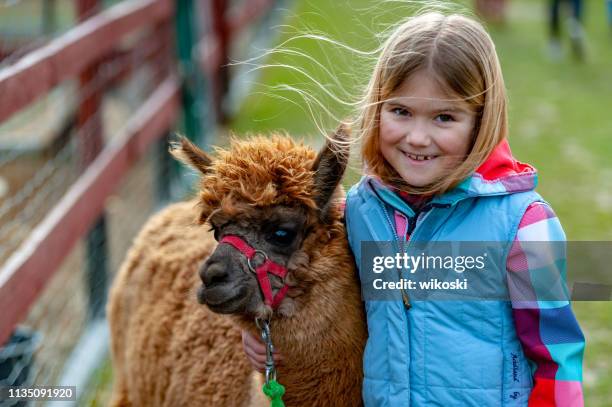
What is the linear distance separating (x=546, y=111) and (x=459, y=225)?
9416mm

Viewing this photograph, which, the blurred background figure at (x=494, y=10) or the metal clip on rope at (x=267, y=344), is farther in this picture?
the blurred background figure at (x=494, y=10)

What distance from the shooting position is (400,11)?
10.8 feet

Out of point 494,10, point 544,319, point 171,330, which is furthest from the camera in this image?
point 494,10

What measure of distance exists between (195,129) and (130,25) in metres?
1.96

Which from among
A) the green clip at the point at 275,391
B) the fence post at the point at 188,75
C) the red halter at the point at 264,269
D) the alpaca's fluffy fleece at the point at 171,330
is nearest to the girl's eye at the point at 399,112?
the red halter at the point at 264,269

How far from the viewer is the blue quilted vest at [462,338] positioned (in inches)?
94.4

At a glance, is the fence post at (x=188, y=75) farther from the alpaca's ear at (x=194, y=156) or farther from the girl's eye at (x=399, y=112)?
the girl's eye at (x=399, y=112)

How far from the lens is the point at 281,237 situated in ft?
8.58

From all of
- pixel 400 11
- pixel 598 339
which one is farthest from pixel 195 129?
pixel 400 11

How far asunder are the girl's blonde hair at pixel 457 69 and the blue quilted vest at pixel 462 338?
10cm

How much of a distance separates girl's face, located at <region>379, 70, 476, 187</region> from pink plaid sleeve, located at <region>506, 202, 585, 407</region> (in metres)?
0.28

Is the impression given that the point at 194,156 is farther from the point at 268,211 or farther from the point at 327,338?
the point at 327,338

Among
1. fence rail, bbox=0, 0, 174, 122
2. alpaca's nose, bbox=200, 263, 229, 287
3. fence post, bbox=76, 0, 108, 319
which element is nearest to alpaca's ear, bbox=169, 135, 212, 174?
alpaca's nose, bbox=200, 263, 229, 287

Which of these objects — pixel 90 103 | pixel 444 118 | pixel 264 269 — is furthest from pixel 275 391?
pixel 90 103
